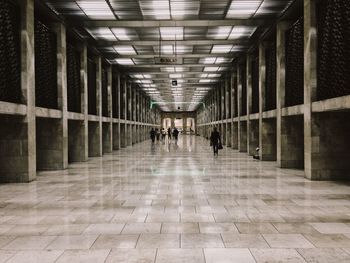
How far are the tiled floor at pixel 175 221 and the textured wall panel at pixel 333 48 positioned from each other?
314 cm

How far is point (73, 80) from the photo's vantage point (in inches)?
888

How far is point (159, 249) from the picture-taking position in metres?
6.32

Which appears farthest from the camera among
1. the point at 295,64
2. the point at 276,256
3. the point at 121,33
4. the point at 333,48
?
the point at 121,33

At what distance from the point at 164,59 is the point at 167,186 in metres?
8.63

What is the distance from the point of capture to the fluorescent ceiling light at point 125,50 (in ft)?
82.8

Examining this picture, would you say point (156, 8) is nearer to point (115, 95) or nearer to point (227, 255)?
point (227, 255)

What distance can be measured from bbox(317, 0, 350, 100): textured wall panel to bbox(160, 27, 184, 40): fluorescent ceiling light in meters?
8.12

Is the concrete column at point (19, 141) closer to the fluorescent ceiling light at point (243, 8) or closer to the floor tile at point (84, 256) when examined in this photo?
the fluorescent ceiling light at point (243, 8)

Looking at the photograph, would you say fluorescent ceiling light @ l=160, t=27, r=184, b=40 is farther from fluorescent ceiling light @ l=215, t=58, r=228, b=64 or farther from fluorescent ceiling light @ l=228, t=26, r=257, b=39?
fluorescent ceiling light @ l=215, t=58, r=228, b=64

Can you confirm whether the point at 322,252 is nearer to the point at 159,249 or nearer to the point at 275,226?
the point at 275,226

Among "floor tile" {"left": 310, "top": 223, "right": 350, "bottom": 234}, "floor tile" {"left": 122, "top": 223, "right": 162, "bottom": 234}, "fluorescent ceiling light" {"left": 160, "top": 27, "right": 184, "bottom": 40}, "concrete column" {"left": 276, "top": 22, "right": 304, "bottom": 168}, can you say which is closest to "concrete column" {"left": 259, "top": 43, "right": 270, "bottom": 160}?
"concrete column" {"left": 276, "top": 22, "right": 304, "bottom": 168}

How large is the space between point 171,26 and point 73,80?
6.43 metres

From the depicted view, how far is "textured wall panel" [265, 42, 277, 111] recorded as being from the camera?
Result: 21.6 m

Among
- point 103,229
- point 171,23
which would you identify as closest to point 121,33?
point 171,23
